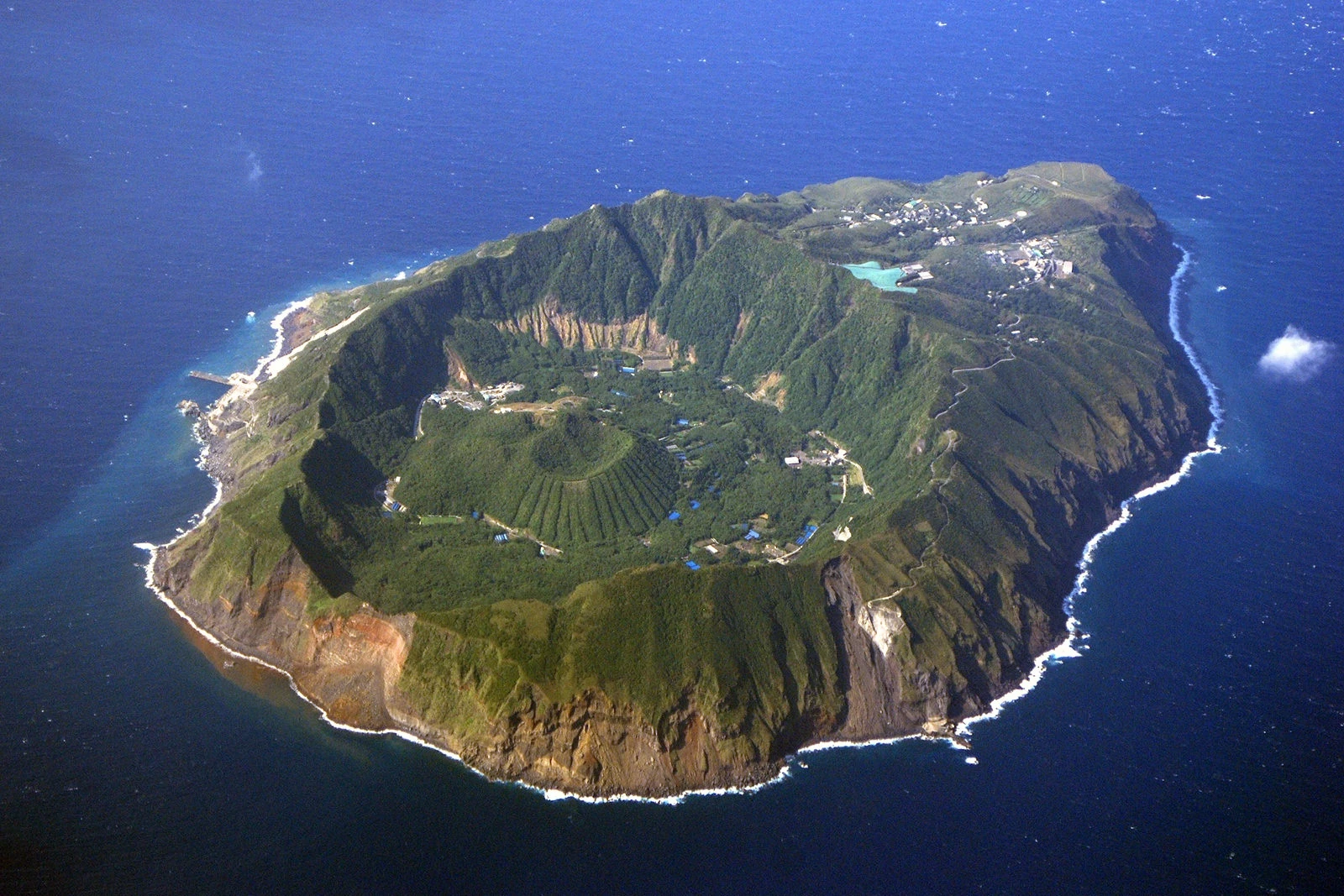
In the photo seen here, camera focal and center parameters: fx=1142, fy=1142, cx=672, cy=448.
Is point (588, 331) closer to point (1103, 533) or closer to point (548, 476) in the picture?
point (548, 476)

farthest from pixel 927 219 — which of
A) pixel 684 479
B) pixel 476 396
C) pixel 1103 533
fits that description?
pixel 476 396

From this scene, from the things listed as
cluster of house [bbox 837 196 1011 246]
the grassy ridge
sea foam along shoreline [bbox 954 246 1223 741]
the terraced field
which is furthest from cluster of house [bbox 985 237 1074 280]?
the grassy ridge

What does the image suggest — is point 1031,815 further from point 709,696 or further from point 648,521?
point 648,521

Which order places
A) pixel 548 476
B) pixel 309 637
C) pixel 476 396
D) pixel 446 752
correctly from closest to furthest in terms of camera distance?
pixel 446 752, pixel 309 637, pixel 548 476, pixel 476 396

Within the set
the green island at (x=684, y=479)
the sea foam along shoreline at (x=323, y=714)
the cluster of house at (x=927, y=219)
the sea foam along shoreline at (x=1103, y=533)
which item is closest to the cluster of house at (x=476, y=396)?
the green island at (x=684, y=479)

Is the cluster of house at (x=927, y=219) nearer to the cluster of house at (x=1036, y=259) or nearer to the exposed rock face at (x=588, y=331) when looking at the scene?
the cluster of house at (x=1036, y=259)
